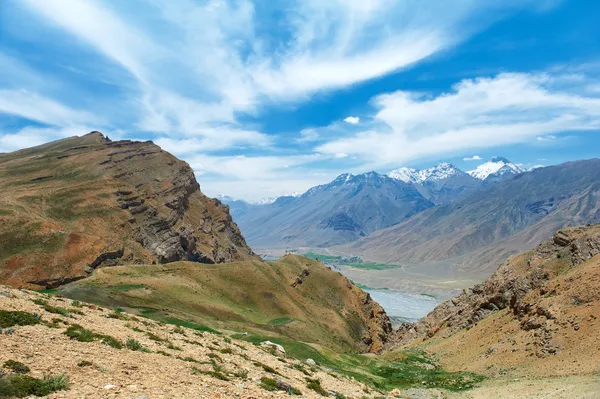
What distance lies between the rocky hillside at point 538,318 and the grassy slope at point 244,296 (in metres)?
32.1

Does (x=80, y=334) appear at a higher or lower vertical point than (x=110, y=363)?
higher

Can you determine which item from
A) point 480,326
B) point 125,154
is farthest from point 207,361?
point 125,154

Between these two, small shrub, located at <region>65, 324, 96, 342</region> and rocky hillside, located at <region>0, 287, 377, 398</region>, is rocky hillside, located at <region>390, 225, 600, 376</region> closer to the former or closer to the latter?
rocky hillside, located at <region>0, 287, 377, 398</region>

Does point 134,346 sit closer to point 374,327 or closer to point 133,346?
point 133,346

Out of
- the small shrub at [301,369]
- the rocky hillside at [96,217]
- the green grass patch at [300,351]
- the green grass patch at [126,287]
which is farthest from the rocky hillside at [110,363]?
the rocky hillside at [96,217]

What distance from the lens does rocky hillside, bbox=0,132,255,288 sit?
3885 inches

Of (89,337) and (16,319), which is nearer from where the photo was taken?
(16,319)

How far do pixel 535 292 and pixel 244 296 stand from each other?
71.3 meters

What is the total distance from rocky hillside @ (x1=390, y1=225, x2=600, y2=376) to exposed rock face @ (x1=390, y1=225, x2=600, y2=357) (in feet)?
0.34

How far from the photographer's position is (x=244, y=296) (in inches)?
4055

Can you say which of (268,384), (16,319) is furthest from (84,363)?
(268,384)

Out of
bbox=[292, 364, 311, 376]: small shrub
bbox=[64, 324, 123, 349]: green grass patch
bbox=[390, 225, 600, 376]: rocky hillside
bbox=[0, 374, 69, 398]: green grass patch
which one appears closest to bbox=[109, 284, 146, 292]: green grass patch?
bbox=[390, 225, 600, 376]: rocky hillside

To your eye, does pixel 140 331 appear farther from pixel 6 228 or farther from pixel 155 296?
pixel 6 228

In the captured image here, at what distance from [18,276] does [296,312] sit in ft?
227
